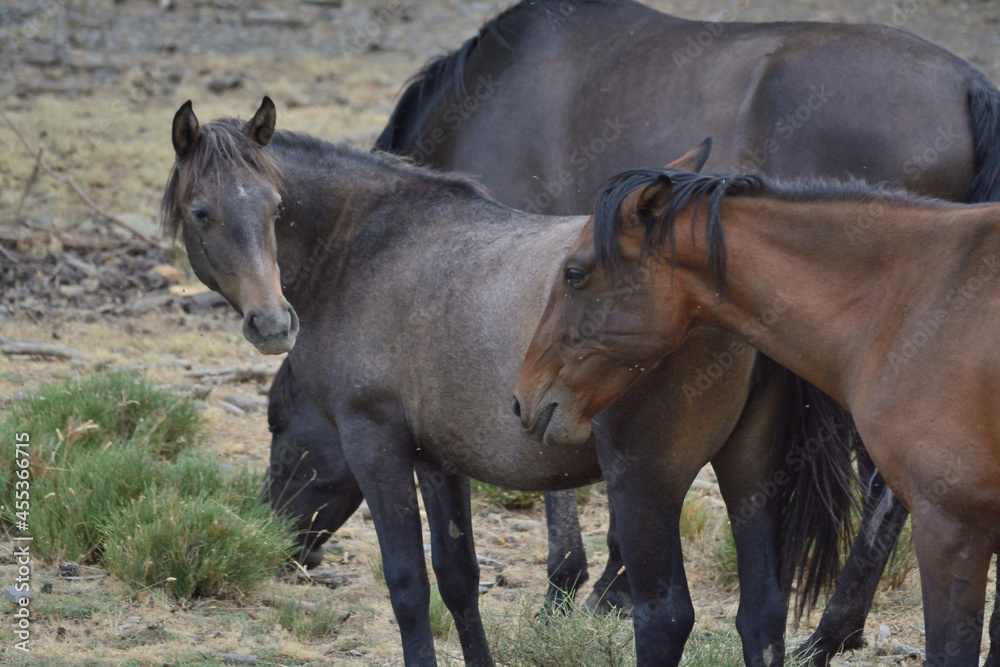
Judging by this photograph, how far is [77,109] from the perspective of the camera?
1382cm

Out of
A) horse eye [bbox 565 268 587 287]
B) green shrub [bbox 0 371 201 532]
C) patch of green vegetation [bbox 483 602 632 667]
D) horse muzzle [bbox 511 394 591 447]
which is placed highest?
horse eye [bbox 565 268 587 287]

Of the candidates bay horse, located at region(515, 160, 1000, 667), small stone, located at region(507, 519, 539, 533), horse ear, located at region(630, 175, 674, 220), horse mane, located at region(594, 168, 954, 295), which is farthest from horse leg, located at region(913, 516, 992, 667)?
small stone, located at region(507, 519, 539, 533)

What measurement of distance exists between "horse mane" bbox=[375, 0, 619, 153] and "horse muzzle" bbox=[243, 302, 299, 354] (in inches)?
92.4

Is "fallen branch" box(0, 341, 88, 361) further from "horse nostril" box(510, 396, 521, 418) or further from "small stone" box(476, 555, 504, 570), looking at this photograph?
"horse nostril" box(510, 396, 521, 418)

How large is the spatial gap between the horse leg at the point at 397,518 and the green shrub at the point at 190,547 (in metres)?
1.04

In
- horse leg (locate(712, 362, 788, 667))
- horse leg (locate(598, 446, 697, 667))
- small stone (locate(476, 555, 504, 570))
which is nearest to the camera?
horse leg (locate(598, 446, 697, 667))

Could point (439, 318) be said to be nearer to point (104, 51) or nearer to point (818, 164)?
point (818, 164)

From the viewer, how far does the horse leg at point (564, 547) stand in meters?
5.15

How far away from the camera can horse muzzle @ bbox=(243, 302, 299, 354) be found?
146 inches

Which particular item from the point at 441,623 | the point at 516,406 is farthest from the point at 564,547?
the point at 516,406

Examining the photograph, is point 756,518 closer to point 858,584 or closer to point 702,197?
point 858,584

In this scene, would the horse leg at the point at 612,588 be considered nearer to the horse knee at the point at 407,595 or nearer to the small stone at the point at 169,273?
the horse knee at the point at 407,595

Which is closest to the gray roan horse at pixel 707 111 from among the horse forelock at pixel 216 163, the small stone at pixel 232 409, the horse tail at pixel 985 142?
the horse tail at pixel 985 142

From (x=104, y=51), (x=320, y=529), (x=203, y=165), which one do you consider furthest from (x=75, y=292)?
(x=104, y=51)
